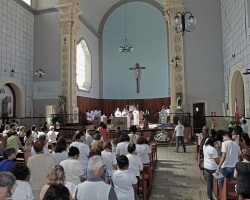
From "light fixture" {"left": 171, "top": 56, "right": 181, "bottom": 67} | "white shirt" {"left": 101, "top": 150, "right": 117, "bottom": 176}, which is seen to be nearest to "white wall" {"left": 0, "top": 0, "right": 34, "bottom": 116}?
"light fixture" {"left": 171, "top": 56, "right": 181, "bottom": 67}

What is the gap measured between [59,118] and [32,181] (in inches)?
519

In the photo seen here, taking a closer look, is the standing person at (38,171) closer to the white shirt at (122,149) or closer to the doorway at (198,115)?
A: the white shirt at (122,149)

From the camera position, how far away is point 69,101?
16562 mm

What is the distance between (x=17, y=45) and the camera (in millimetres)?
16094

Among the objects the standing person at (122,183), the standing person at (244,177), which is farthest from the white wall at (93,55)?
the standing person at (244,177)

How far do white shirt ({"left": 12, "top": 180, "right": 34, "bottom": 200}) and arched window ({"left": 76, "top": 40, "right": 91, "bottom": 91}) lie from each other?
1717cm

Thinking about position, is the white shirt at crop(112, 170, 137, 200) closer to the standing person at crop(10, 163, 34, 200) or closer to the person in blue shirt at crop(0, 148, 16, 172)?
the standing person at crop(10, 163, 34, 200)

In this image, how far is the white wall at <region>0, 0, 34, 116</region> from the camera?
48.7 ft

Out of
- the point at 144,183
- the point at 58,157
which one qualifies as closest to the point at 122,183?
the point at 58,157

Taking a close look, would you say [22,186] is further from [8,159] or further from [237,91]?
[237,91]

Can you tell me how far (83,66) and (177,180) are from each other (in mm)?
16058

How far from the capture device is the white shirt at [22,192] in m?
2.40

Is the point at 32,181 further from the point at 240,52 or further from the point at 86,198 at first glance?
the point at 240,52

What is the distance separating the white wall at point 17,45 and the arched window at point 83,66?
12.4 ft
